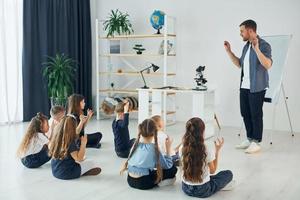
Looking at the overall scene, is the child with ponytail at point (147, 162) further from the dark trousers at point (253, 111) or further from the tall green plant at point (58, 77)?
the tall green plant at point (58, 77)

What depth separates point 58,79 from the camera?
22.3ft

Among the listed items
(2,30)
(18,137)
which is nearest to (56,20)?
(2,30)

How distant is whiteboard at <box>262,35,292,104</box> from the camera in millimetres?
5434

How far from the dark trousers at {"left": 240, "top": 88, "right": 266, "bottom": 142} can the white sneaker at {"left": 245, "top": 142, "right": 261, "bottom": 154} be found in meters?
0.06

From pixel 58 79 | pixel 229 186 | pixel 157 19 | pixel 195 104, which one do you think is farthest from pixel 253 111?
pixel 58 79

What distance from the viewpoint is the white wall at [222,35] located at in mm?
6174

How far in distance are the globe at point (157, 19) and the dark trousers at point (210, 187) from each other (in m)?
3.87

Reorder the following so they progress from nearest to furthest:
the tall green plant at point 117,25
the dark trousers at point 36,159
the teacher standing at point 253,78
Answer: the dark trousers at point 36,159 < the teacher standing at point 253,78 < the tall green plant at point 117,25

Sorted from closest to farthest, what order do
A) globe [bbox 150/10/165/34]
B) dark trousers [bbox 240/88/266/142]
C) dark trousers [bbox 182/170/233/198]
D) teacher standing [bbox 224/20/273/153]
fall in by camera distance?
dark trousers [bbox 182/170/233/198] < teacher standing [bbox 224/20/273/153] < dark trousers [bbox 240/88/266/142] < globe [bbox 150/10/165/34]

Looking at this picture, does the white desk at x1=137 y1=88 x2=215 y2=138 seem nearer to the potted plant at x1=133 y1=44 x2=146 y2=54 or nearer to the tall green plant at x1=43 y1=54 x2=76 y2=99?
the potted plant at x1=133 y1=44 x2=146 y2=54

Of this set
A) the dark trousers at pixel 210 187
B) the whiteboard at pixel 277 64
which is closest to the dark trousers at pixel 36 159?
the dark trousers at pixel 210 187

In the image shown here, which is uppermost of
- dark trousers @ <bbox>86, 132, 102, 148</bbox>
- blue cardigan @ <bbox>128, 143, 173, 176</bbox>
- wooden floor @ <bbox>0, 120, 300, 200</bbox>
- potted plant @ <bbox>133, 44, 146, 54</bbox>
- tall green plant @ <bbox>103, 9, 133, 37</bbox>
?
tall green plant @ <bbox>103, 9, 133, 37</bbox>

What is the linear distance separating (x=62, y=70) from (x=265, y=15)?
3.43m

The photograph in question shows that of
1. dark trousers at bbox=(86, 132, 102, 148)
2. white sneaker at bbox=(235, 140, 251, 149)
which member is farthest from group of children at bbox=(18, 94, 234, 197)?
white sneaker at bbox=(235, 140, 251, 149)
